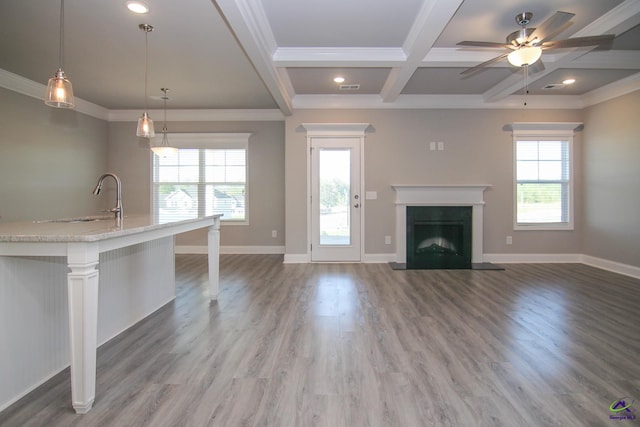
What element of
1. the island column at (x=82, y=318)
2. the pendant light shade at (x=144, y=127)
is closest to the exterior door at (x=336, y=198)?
the pendant light shade at (x=144, y=127)

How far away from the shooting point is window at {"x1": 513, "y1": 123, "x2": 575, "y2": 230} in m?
5.21

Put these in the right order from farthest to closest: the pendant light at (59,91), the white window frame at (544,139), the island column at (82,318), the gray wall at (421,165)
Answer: the white window frame at (544,139) < the gray wall at (421,165) < the pendant light at (59,91) < the island column at (82,318)

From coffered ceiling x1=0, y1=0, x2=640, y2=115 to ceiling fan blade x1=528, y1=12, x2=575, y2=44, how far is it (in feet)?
0.73

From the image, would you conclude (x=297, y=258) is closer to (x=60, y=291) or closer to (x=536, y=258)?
(x=60, y=291)

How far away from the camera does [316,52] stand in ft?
11.6

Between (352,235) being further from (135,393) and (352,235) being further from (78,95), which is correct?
(78,95)

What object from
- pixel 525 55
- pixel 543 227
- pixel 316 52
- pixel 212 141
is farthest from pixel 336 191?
pixel 543 227

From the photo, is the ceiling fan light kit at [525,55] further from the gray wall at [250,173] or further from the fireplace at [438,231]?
the gray wall at [250,173]

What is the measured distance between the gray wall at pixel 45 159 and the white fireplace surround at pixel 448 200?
17.7ft

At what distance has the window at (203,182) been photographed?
6113 mm

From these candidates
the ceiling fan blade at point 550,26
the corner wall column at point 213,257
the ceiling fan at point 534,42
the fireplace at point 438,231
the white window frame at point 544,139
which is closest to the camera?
the ceiling fan blade at point 550,26

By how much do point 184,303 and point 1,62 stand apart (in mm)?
3808

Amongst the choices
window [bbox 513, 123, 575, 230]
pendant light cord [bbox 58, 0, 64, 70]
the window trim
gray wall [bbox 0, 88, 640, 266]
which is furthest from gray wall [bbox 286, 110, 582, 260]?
pendant light cord [bbox 58, 0, 64, 70]

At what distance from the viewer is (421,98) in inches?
203
